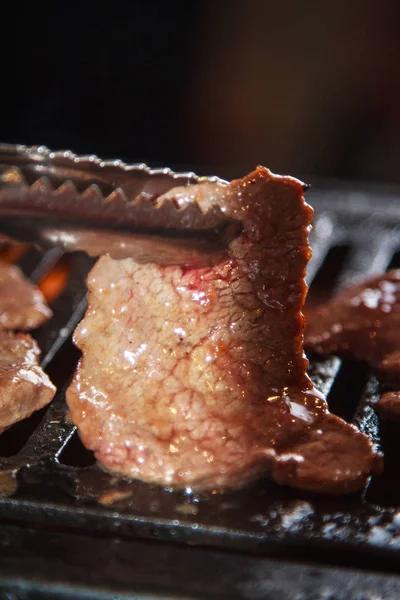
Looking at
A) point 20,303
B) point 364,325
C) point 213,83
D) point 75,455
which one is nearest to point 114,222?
point 75,455

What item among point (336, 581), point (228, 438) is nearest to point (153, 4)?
point (228, 438)

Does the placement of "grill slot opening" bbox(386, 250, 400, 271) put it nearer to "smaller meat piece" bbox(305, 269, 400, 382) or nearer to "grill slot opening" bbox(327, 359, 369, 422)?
"smaller meat piece" bbox(305, 269, 400, 382)

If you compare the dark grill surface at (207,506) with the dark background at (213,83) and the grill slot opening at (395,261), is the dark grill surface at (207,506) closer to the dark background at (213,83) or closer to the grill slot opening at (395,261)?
the grill slot opening at (395,261)

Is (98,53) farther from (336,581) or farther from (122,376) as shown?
(336,581)

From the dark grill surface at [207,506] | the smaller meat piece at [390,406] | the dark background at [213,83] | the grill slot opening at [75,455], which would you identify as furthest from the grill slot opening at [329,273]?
the dark background at [213,83]

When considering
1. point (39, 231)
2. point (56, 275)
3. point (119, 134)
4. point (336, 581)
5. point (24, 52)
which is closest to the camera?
point (336, 581)

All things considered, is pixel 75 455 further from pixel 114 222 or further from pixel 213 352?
pixel 114 222
